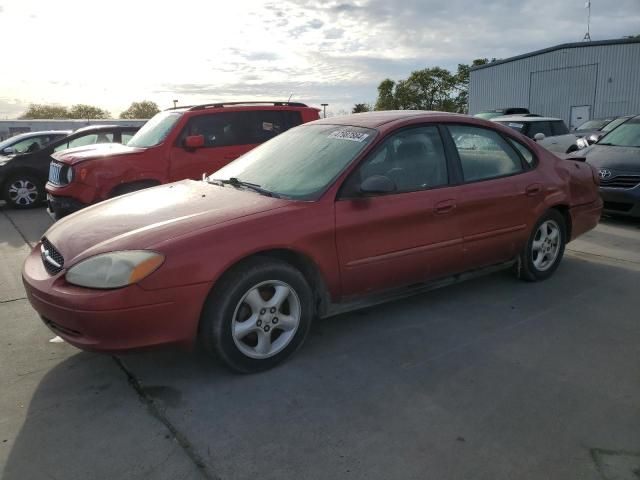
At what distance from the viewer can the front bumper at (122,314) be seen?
2.84m

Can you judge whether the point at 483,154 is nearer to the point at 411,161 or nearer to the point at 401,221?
the point at 411,161

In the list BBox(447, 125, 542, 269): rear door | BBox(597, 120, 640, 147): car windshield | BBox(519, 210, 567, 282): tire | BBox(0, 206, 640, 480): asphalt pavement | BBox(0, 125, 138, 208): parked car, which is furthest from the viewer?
BBox(0, 125, 138, 208): parked car

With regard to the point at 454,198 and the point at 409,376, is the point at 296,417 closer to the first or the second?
the point at 409,376

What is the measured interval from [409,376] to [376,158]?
1.52 meters


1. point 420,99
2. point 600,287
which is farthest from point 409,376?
point 420,99

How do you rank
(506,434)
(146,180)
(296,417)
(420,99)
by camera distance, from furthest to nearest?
1. (420,99)
2. (146,180)
3. (296,417)
4. (506,434)

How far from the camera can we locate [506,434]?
265cm

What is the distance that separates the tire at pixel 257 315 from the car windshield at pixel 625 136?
24.5ft

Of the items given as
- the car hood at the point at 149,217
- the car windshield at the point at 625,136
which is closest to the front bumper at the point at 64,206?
the car hood at the point at 149,217

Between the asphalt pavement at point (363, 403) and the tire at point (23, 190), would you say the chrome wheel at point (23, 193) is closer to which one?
the tire at point (23, 190)

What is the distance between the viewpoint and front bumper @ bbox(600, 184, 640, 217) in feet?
24.4

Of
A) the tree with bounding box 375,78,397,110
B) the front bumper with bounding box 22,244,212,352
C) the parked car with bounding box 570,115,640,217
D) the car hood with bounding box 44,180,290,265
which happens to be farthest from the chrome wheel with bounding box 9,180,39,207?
the tree with bounding box 375,78,397,110

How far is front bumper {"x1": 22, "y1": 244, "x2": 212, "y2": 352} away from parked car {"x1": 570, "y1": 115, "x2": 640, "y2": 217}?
620 cm

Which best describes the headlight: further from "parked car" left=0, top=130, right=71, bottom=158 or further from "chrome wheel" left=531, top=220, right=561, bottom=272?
"parked car" left=0, top=130, right=71, bottom=158
